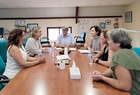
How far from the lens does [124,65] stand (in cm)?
127

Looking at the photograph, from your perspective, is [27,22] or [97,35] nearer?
[97,35]

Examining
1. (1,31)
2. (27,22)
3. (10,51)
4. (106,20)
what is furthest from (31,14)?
(10,51)

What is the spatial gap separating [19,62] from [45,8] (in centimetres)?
576

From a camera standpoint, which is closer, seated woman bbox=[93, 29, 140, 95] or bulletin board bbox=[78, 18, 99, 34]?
seated woman bbox=[93, 29, 140, 95]

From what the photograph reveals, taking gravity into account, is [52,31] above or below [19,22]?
below

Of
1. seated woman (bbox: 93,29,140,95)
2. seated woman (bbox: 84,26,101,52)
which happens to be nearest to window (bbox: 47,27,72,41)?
seated woman (bbox: 84,26,101,52)

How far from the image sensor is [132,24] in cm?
674

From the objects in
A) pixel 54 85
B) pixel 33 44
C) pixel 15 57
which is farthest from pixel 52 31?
pixel 54 85

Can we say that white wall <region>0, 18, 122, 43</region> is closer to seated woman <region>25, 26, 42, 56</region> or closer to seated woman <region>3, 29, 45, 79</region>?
seated woman <region>25, 26, 42, 56</region>

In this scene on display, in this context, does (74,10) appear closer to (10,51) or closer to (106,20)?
(106,20)

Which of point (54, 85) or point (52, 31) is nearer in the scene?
point (54, 85)

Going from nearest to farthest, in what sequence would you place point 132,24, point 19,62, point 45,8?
point 19,62 < point 132,24 < point 45,8

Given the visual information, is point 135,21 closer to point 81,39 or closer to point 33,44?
point 81,39

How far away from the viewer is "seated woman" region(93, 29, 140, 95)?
50.0 inches
